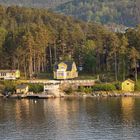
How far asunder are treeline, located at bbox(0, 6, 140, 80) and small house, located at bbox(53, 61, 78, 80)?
2886 millimetres

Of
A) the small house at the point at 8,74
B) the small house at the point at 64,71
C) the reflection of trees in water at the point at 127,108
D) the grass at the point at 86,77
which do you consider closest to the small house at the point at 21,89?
the small house at the point at 8,74

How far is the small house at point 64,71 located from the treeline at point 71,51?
2886 millimetres

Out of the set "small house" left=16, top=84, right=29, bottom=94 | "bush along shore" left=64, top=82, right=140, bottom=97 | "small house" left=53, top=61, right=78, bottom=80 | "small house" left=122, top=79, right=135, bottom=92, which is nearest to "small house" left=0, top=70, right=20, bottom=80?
"small house" left=53, top=61, right=78, bottom=80

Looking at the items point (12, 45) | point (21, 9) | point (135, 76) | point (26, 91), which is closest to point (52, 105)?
point (26, 91)

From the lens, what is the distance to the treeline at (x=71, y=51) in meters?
77.9

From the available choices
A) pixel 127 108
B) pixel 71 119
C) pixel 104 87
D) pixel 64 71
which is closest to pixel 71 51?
pixel 64 71

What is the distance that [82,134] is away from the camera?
44469mm

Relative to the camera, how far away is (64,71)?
79562 millimetres

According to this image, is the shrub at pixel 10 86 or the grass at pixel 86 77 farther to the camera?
the grass at pixel 86 77

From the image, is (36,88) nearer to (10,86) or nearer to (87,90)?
(10,86)

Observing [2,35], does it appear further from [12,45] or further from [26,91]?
[26,91]

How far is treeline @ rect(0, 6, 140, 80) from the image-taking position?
77.9 m

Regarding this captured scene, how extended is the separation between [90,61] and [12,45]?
1156 cm

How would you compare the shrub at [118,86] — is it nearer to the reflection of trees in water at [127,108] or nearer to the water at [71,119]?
the reflection of trees in water at [127,108]
